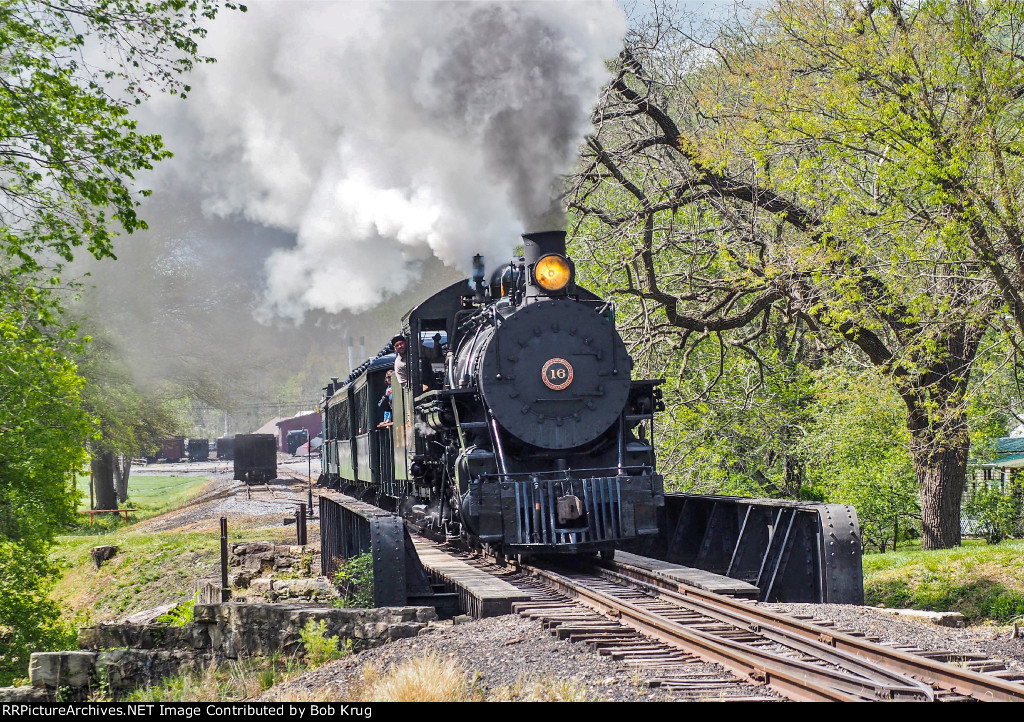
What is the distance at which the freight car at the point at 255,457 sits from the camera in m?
39.1

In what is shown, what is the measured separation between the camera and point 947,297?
1167 cm

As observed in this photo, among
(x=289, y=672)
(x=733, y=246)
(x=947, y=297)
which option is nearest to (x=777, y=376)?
(x=733, y=246)

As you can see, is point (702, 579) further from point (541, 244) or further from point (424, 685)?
point (424, 685)

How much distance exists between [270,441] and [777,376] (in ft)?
82.7

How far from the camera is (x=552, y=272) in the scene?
10.7 m

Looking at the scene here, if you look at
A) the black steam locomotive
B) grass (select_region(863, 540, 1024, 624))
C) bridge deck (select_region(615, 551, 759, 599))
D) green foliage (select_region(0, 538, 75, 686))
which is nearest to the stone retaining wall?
the black steam locomotive

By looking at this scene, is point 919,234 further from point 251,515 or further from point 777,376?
point 251,515

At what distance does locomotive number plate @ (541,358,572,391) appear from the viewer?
1041 centimetres

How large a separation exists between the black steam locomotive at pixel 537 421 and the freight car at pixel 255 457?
28697 mm

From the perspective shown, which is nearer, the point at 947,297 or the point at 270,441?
the point at 947,297

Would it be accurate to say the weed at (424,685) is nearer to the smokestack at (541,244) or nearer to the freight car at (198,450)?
the smokestack at (541,244)

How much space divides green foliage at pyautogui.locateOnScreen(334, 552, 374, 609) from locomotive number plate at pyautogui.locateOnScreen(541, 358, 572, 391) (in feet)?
8.39

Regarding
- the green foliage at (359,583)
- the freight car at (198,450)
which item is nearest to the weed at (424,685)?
the green foliage at (359,583)

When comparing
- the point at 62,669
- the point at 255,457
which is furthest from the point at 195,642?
the point at 255,457
